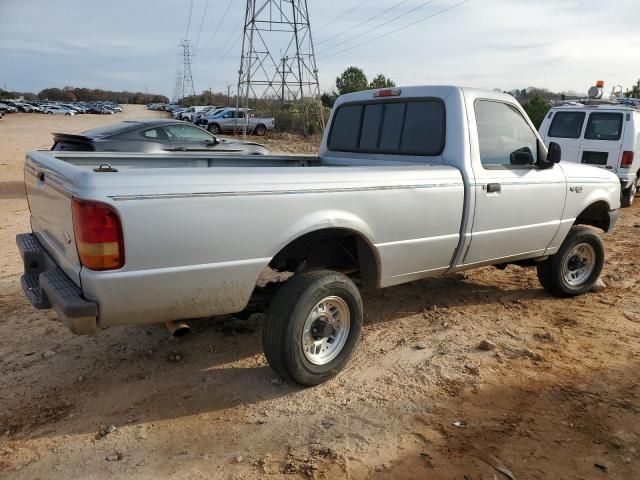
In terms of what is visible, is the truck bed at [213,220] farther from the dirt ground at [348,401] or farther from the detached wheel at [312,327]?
the dirt ground at [348,401]

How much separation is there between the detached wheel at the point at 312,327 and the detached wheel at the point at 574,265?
8.74ft

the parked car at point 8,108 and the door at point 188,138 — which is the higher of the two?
the parked car at point 8,108

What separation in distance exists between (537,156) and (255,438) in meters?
3.51

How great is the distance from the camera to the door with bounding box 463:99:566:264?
4.36 m

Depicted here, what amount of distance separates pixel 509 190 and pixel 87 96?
175 meters

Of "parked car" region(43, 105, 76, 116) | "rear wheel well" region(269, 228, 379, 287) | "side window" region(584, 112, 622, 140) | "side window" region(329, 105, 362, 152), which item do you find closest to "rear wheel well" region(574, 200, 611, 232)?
"side window" region(329, 105, 362, 152)

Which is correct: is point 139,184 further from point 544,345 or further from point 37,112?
point 37,112

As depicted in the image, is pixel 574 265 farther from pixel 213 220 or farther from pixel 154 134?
pixel 154 134

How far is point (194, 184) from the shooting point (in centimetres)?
288

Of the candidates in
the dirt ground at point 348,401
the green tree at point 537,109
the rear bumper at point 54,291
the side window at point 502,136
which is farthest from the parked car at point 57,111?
the side window at point 502,136

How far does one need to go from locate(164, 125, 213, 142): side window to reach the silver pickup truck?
590 centimetres

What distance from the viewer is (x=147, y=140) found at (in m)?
10.4

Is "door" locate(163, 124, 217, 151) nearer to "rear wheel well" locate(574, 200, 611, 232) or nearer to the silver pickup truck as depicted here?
the silver pickup truck

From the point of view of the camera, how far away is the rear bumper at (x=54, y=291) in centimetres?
274
